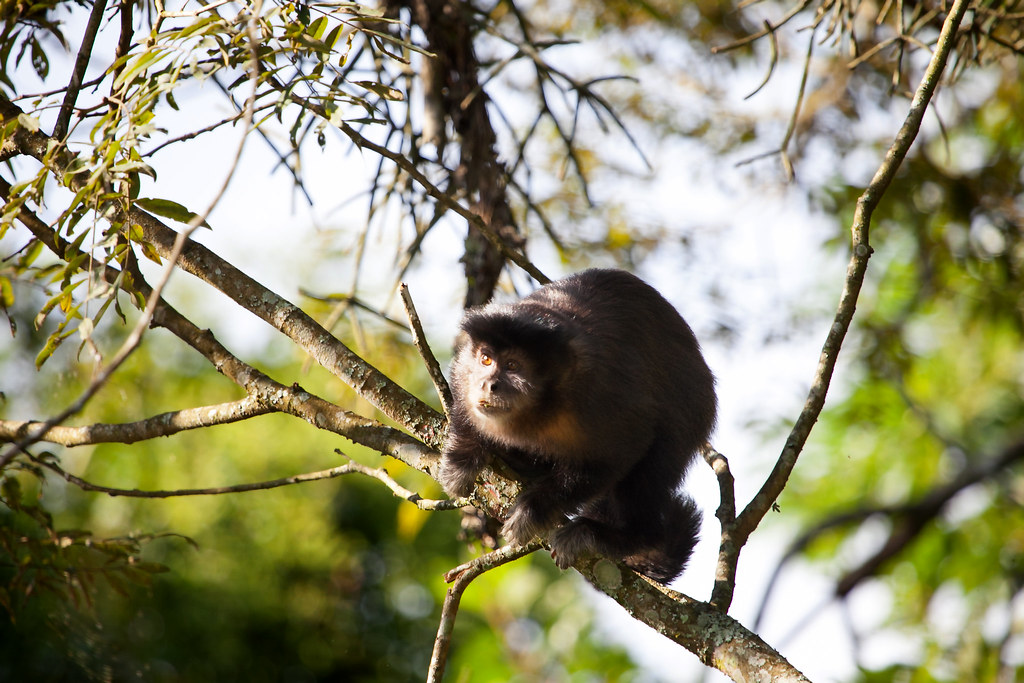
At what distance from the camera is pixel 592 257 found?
763 centimetres

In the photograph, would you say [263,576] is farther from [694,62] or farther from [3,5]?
[3,5]

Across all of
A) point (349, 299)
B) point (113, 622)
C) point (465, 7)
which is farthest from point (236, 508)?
point (465, 7)

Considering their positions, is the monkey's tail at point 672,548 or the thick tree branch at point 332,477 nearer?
the thick tree branch at point 332,477

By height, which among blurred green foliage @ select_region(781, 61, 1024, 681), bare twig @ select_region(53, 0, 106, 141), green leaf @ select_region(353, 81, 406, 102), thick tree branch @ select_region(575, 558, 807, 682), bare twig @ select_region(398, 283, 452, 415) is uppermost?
blurred green foliage @ select_region(781, 61, 1024, 681)

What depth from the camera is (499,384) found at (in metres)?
3.82

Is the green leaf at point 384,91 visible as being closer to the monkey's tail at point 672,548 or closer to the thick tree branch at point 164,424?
the thick tree branch at point 164,424

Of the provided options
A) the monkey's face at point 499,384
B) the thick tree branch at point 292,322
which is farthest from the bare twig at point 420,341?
the monkey's face at point 499,384

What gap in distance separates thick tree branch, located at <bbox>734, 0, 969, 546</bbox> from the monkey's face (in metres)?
1.16

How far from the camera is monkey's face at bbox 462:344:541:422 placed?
12.4 feet

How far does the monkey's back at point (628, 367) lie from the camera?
12.6ft

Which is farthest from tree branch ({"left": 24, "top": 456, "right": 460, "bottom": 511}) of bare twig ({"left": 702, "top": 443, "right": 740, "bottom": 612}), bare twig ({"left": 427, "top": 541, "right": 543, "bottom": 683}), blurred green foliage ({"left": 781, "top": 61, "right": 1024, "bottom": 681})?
blurred green foliage ({"left": 781, "top": 61, "right": 1024, "bottom": 681})

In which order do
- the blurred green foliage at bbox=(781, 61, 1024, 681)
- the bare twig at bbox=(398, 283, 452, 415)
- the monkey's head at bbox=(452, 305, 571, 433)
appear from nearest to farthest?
the bare twig at bbox=(398, 283, 452, 415), the monkey's head at bbox=(452, 305, 571, 433), the blurred green foliage at bbox=(781, 61, 1024, 681)

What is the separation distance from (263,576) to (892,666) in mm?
7451

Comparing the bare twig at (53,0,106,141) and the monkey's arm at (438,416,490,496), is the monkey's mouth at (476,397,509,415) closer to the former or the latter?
the monkey's arm at (438,416,490,496)
